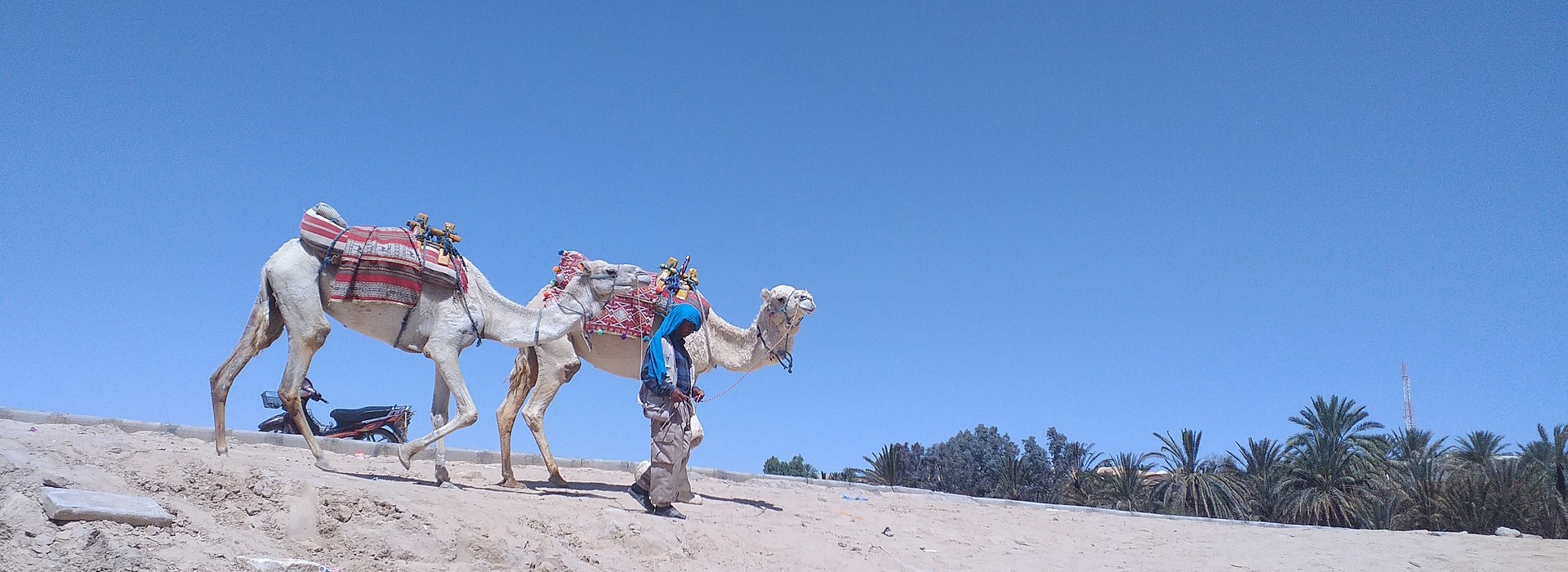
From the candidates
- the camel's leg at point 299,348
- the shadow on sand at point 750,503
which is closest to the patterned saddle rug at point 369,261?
the camel's leg at point 299,348

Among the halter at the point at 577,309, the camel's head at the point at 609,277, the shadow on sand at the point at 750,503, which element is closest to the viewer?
the halter at the point at 577,309

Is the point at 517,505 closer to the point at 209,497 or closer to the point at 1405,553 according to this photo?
the point at 209,497

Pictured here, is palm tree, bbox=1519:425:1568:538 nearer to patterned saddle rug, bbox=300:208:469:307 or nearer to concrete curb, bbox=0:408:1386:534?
concrete curb, bbox=0:408:1386:534

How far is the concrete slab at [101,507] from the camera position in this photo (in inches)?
188

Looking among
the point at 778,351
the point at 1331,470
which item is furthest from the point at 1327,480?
the point at 778,351

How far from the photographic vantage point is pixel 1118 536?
12477 mm

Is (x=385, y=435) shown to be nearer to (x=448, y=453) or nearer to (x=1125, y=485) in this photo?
(x=448, y=453)

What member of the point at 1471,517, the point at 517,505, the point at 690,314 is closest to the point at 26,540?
the point at 517,505

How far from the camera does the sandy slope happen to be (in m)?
5.08

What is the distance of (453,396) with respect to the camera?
9.02 metres

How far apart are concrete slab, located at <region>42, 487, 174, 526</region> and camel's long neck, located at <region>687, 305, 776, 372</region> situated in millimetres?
7247

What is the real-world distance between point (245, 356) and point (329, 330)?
0.71m

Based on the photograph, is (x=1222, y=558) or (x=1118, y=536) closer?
(x=1222, y=558)

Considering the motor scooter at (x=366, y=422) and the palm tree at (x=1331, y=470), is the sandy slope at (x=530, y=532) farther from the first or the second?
the palm tree at (x=1331, y=470)
